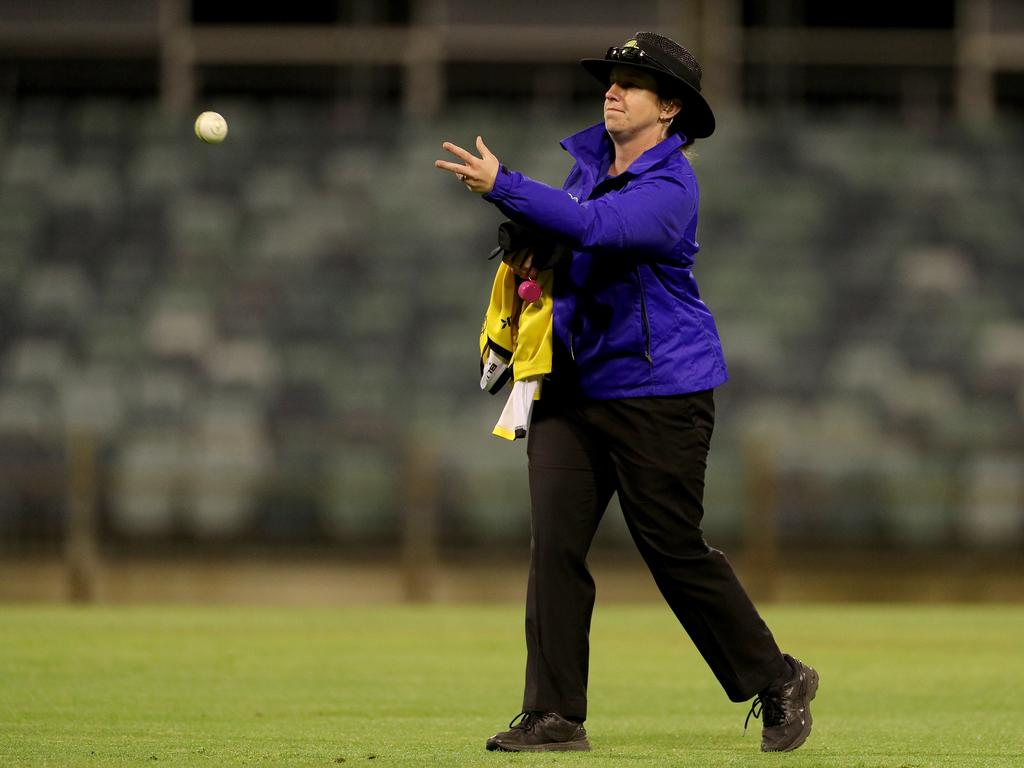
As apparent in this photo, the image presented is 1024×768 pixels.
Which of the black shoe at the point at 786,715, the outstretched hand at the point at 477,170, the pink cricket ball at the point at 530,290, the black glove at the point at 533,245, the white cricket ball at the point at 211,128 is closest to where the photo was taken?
the outstretched hand at the point at 477,170

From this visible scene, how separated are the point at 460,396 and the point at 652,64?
1003cm

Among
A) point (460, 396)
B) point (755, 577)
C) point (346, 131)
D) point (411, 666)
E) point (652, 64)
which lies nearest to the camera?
point (652, 64)

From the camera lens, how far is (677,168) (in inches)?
210

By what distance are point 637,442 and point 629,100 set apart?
3.26 ft

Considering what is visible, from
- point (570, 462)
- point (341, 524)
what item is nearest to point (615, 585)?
point (341, 524)

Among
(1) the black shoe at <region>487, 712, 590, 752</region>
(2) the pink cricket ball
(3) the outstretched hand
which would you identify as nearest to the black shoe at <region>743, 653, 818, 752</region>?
(1) the black shoe at <region>487, 712, 590, 752</region>

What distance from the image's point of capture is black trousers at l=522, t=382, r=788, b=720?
528cm

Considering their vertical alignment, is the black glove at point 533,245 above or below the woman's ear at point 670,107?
below

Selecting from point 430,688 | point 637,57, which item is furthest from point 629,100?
point 430,688

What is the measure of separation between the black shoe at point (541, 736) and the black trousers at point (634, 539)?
0.03 meters

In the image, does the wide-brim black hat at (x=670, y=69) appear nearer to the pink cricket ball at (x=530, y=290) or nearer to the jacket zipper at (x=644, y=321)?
the jacket zipper at (x=644, y=321)

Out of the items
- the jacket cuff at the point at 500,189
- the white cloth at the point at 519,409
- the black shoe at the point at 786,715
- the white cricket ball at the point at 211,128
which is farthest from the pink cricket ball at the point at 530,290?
the white cricket ball at the point at 211,128

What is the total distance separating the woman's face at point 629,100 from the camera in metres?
5.34

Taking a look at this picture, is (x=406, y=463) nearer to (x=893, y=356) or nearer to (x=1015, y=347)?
(x=893, y=356)
